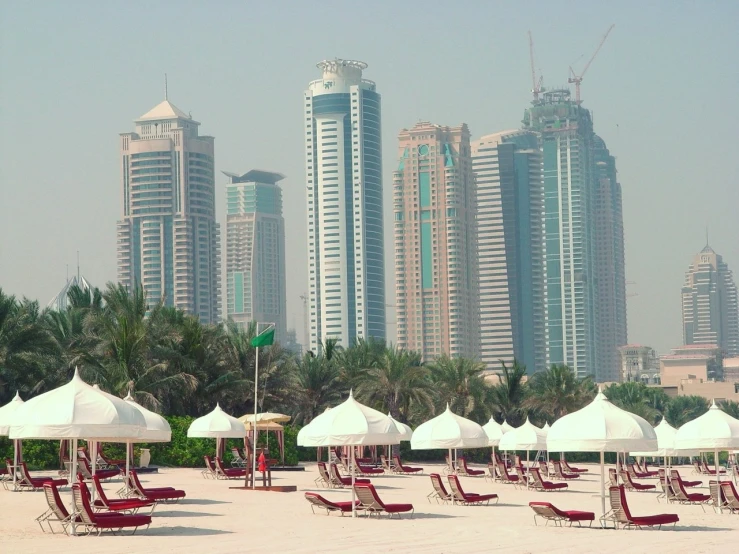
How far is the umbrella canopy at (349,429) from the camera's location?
1969cm

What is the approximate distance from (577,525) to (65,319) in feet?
86.5

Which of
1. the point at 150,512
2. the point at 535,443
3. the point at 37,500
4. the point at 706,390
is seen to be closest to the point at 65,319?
the point at 535,443

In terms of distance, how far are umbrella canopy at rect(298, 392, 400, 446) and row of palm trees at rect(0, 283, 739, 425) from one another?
12493mm

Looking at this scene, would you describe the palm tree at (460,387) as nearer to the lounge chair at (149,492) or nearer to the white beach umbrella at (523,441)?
the white beach umbrella at (523,441)

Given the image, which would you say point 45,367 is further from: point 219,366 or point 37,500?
point 37,500

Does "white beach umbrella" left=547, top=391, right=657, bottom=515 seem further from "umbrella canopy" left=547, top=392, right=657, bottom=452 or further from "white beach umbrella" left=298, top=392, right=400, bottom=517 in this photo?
"white beach umbrella" left=298, top=392, right=400, bottom=517

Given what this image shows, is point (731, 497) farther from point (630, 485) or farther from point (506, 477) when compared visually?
point (506, 477)

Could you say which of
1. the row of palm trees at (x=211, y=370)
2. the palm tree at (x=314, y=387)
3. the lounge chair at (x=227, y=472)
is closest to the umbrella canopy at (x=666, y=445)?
the lounge chair at (x=227, y=472)

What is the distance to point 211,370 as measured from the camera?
4109cm

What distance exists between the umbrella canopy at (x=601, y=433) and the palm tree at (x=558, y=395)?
35.1 metres

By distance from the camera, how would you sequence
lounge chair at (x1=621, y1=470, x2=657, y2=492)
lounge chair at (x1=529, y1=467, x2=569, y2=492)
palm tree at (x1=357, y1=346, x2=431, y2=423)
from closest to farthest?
lounge chair at (x1=529, y1=467, x2=569, y2=492) → lounge chair at (x1=621, y1=470, x2=657, y2=492) → palm tree at (x1=357, y1=346, x2=431, y2=423)

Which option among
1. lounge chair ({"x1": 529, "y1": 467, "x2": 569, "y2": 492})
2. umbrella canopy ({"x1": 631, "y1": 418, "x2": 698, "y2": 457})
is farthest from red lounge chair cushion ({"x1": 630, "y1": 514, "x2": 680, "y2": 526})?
umbrella canopy ({"x1": 631, "y1": 418, "x2": 698, "y2": 457})

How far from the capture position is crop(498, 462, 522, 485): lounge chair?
32.2 metres

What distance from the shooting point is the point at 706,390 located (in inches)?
5256
